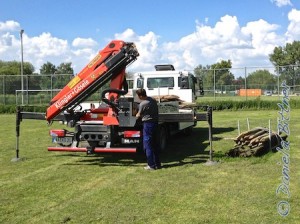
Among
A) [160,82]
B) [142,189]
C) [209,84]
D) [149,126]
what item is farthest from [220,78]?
[142,189]

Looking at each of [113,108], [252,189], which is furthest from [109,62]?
[252,189]

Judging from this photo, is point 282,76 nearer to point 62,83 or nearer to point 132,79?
point 62,83

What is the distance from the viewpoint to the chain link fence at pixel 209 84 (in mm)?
32500

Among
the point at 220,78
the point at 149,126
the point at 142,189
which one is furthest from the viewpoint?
the point at 220,78

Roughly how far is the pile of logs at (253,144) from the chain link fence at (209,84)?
2256 cm

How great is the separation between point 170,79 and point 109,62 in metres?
5.34

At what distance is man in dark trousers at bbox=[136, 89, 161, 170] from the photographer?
8625 mm

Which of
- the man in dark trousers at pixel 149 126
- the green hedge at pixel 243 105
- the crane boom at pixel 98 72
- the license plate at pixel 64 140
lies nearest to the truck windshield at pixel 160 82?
the crane boom at pixel 98 72

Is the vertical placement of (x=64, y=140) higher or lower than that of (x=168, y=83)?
lower

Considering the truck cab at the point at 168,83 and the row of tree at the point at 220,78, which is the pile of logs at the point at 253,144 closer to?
the truck cab at the point at 168,83

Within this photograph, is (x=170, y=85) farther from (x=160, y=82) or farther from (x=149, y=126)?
(x=149, y=126)

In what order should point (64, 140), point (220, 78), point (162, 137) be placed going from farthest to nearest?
point (220, 78), point (162, 137), point (64, 140)

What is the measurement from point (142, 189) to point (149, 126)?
74.8 inches

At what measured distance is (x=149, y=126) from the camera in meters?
8.65
